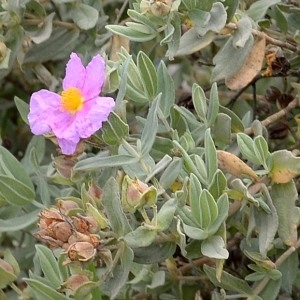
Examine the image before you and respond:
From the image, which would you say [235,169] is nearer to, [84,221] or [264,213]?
[264,213]

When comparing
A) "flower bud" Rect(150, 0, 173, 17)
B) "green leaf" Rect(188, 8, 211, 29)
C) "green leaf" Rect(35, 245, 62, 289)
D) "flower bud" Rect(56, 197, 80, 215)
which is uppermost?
"flower bud" Rect(150, 0, 173, 17)

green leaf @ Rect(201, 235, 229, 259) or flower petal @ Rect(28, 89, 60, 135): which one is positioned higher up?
flower petal @ Rect(28, 89, 60, 135)

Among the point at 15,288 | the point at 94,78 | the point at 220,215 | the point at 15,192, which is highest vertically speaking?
the point at 94,78

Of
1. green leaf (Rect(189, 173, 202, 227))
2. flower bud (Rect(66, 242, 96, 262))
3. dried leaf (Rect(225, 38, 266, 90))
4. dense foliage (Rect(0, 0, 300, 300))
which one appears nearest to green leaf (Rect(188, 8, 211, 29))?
dense foliage (Rect(0, 0, 300, 300))

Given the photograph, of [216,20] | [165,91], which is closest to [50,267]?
[165,91]

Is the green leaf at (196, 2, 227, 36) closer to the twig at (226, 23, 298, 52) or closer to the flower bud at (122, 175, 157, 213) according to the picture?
the twig at (226, 23, 298, 52)

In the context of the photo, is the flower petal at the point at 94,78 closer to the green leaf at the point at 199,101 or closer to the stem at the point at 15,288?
the green leaf at the point at 199,101

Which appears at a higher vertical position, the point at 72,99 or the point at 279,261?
the point at 72,99

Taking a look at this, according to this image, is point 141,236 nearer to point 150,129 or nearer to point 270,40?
point 150,129
